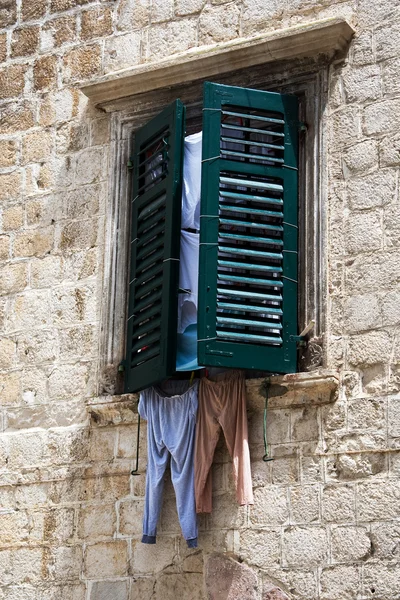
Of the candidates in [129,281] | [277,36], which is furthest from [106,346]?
[277,36]

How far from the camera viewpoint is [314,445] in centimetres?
811

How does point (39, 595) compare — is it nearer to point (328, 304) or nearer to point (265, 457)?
point (265, 457)

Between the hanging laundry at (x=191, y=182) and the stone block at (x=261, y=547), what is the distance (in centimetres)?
195

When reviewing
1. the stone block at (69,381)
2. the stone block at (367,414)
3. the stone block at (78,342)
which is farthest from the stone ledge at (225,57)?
the stone block at (367,414)

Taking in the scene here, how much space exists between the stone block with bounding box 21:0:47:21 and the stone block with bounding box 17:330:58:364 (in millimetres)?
2309

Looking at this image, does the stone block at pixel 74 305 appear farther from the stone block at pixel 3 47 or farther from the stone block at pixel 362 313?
the stone block at pixel 3 47

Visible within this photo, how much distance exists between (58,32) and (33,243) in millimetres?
1532

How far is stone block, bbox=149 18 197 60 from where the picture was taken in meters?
9.45

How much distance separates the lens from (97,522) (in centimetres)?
866

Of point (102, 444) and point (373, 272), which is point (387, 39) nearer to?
point (373, 272)

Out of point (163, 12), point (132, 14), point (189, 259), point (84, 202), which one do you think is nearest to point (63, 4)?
point (132, 14)

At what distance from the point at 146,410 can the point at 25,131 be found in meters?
2.35

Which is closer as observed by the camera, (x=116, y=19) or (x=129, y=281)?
(x=129, y=281)

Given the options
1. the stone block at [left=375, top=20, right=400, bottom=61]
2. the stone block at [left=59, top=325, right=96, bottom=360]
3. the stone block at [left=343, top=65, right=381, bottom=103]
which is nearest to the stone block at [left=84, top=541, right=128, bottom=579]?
the stone block at [left=59, top=325, right=96, bottom=360]
